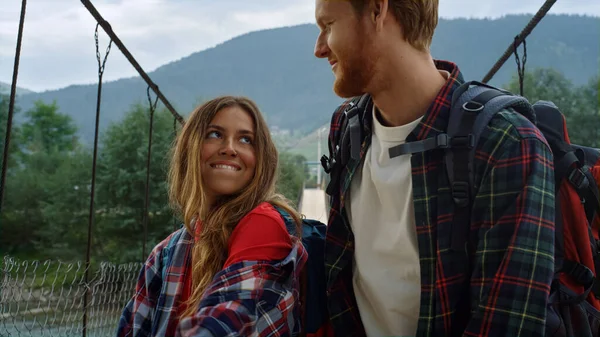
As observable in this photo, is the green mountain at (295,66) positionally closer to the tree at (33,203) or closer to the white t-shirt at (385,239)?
the tree at (33,203)

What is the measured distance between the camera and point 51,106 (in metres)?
46.0

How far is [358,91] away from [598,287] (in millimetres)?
533

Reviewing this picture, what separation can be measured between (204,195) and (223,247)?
164 mm

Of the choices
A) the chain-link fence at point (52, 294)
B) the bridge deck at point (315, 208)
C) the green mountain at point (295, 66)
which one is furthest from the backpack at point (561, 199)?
the green mountain at point (295, 66)

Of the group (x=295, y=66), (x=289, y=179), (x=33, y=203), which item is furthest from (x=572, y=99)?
(x=295, y=66)

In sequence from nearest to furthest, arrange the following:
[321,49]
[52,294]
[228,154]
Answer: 1. [321,49]
2. [228,154]
3. [52,294]

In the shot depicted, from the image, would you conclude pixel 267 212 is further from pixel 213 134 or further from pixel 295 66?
pixel 295 66

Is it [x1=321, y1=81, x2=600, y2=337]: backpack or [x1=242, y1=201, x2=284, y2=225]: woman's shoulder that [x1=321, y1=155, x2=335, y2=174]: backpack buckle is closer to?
[x1=242, y1=201, x2=284, y2=225]: woman's shoulder

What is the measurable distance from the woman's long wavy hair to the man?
0.59 ft

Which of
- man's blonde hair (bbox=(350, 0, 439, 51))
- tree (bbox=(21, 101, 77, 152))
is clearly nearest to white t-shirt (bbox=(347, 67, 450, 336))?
man's blonde hair (bbox=(350, 0, 439, 51))

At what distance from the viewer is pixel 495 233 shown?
2.87 feet

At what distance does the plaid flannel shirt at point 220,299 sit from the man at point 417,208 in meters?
0.13

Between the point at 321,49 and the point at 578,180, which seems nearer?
the point at 578,180

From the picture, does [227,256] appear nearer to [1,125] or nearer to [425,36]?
[425,36]
